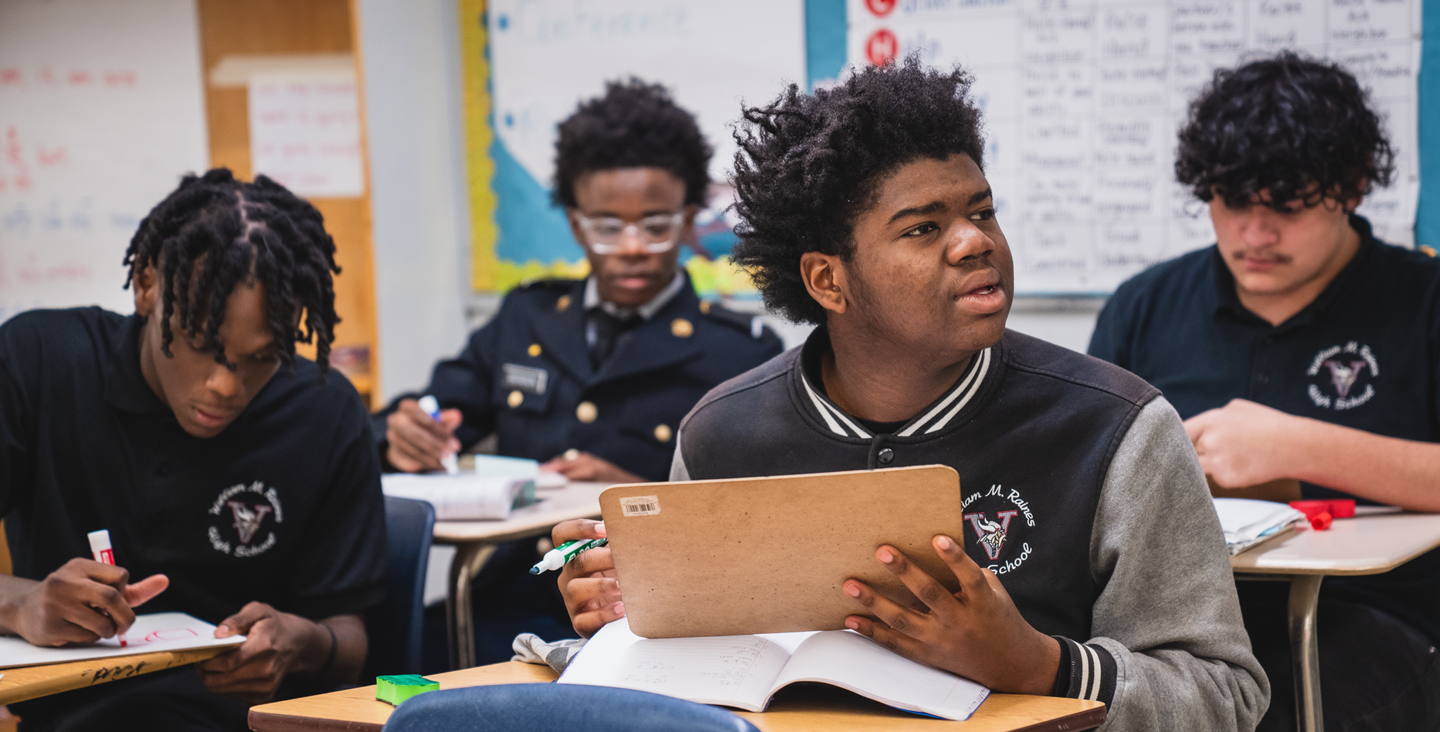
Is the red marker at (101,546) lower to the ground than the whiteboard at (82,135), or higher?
lower

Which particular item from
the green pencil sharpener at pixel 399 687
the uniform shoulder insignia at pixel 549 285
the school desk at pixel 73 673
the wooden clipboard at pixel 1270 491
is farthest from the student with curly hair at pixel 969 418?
the uniform shoulder insignia at pixel 549 285

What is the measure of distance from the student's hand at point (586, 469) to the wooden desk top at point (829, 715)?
148 centimetres

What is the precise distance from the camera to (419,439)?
8.94 feet

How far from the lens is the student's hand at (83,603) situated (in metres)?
1.52

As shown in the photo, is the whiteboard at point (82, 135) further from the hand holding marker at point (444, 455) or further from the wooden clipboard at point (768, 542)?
the wooden clipboard at point (768, 542)

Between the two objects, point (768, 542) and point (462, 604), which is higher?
point (768, 542)

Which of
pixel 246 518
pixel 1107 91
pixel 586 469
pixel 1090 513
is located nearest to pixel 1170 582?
pixel 1090 513

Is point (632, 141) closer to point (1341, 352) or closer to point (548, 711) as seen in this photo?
point (1341, 352)

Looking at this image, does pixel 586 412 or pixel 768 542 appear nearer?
→ pixel 768 542

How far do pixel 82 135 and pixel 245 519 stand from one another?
2.30m

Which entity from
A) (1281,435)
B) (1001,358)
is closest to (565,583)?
(1001,358)

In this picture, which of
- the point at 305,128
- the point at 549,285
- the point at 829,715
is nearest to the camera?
the point at 829,715

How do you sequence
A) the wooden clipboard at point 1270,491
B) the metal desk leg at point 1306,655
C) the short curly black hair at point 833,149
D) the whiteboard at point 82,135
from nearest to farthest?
the short curly black hair at point 833,149, the metal desk leg at point 1306,655, the wooden clipboard at point 1270,491, the whiteboard at point 82,135

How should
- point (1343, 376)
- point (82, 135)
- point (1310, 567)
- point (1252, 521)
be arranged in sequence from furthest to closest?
point (82, 135) < point (1343, 376) < point (1252, 521) < point (1310, 567)
